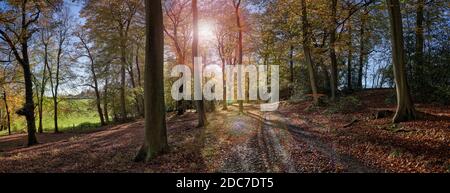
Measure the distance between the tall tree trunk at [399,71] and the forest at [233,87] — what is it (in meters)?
0.04

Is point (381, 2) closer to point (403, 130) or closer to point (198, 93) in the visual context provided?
point (403, 130)

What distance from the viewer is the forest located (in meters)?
8.76

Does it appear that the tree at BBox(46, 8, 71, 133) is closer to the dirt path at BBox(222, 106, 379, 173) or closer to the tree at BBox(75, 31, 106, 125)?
the tree at BBox(75, 31, 106, 125)

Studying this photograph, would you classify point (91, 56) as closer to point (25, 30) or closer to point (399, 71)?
point (25, 30)

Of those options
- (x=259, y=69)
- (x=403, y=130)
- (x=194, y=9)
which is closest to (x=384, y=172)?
(x=403, y=130)

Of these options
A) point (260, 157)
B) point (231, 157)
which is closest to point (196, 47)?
point (231, 157)

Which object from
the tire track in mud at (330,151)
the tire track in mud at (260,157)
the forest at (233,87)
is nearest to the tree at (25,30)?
the forest at (233,87)

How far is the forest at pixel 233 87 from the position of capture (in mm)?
8758

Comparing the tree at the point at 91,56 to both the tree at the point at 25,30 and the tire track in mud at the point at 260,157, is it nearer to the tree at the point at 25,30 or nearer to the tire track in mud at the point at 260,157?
the tree at the point at 25,30

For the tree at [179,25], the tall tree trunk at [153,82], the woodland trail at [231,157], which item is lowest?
the woodland trail at [231,157]

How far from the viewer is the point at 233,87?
3497 cm

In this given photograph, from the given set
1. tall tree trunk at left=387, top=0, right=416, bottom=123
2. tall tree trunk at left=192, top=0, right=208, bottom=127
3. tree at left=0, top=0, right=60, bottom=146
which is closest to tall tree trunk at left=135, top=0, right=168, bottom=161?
tall tree trunk at left=192, top=0, right=208, bottom=127

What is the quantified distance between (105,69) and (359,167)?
87.1ft

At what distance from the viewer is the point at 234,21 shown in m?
24.0
